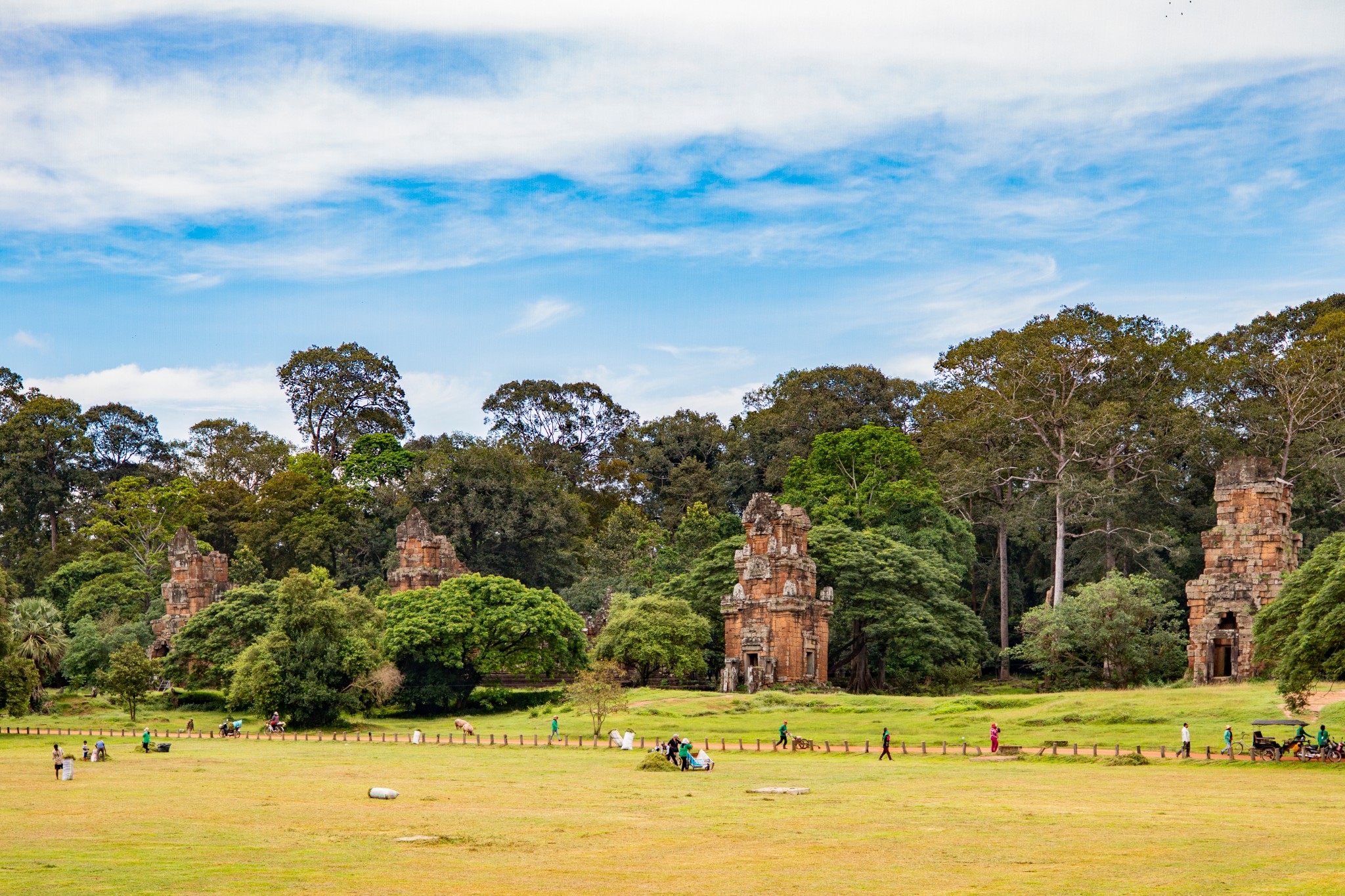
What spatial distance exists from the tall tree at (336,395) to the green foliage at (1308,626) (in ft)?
228

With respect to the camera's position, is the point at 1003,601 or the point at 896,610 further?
the point at 1003,601

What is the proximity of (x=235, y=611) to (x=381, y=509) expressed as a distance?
20900 millimetres

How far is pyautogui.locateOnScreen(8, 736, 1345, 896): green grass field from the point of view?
15.9 metres

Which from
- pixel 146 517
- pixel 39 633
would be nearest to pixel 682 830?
pixel 39 633

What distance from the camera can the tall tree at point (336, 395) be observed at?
94.2 m

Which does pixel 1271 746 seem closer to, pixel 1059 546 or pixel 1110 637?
pixel 1110 637

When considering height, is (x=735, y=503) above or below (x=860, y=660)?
above

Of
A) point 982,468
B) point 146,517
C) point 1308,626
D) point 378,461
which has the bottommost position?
point 1308,626

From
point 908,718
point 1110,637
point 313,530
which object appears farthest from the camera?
point 313,530

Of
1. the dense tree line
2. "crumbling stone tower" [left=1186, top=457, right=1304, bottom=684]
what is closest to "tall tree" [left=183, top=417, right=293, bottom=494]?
the dense tree line

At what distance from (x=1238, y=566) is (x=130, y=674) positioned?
139 ft

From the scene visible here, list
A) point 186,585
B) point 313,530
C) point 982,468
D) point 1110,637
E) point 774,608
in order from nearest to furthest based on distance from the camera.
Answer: point 1110,637
point 774,608
point 982,468
point 186,585
point 313,530

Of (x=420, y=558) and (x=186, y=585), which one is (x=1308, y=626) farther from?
(x=186, y=585)

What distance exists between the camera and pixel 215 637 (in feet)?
194
